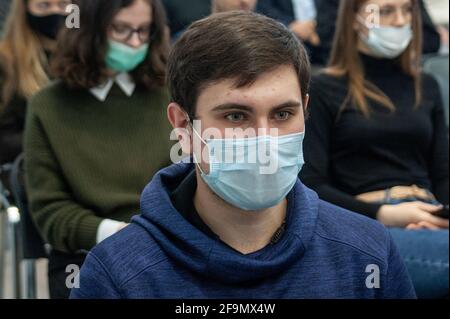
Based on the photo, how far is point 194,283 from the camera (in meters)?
1.02

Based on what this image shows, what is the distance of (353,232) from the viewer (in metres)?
1.08

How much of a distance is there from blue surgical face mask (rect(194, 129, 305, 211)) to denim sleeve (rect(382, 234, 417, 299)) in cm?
19

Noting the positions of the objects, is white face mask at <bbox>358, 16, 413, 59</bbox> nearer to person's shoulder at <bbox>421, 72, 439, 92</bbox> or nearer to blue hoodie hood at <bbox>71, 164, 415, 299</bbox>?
person's shoulder at <bbox>421, 72, 439, 92</bbox>

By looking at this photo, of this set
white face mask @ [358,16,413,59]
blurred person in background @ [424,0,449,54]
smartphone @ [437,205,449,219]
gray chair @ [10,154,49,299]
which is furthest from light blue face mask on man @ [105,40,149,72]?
blurred person in background @ [424,0,449,54]

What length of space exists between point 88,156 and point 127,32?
0.81 feet

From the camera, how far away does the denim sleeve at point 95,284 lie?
3.32ft

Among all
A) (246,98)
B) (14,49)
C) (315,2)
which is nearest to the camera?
(246,98)

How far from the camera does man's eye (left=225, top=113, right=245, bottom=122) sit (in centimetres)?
99

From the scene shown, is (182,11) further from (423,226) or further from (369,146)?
(423,226)

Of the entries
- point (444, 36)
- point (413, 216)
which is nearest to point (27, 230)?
point (413, 216)

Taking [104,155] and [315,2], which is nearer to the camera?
[104,155]

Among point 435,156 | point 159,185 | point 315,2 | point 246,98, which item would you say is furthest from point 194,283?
point 315,2
